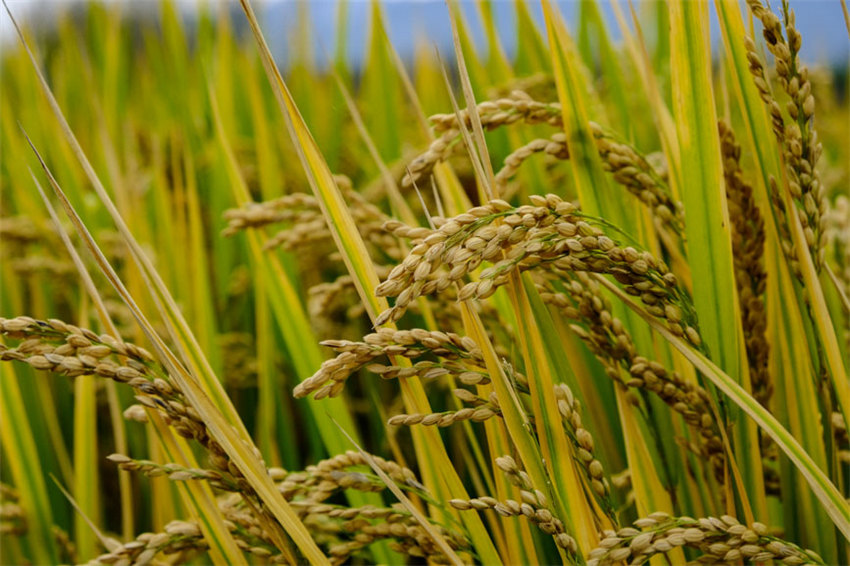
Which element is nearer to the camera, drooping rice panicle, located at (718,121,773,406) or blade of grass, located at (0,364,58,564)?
drooping rice panicle, located at (718,121,773,406)

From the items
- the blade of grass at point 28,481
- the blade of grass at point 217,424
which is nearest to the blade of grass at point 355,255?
the blade of grass at point 217,424

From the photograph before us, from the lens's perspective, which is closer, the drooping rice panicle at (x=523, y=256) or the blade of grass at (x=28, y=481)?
the drooping rice panicle at (x=523, y=256)

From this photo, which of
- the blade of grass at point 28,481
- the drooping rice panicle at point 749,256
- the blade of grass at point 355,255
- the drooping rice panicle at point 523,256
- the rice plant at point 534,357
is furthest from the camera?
the blade of grass at point 28,481

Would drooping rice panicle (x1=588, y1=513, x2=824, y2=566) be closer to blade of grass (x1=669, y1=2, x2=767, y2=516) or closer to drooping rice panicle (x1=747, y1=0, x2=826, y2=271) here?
blade of grass (x1=669, y1=2, x2=767, y2=516)

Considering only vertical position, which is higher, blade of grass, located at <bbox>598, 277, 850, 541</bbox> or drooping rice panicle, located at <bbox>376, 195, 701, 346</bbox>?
drooping rice panicle, located at <bbox>376, 195, 701, 346</bbox>

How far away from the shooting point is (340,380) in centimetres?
71

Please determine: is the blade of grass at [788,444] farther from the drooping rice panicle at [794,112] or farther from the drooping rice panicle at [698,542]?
the drooping rice panicle at [794,112]

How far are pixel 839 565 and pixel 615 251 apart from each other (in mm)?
637

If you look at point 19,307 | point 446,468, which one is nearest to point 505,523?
point 446,468

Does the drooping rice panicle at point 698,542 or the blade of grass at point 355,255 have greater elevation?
the blade of grass at point 355,255

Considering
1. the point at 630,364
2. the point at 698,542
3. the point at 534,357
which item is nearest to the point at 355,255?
the point at 534,357

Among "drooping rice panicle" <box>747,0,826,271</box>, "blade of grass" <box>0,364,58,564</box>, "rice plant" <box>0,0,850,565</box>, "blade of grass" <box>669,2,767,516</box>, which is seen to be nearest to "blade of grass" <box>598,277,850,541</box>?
"rice plant" <box>0,0,850,565</box>

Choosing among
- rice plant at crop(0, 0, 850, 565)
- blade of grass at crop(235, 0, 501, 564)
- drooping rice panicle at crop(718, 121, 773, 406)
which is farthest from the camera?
drooping rice panicle at crop(718, 121, 773, 406)

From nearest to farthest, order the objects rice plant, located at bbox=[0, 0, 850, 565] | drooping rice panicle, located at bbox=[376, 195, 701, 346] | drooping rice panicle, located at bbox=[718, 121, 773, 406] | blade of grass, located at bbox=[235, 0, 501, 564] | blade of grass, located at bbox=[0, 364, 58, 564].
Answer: drooping rice panicle, located at bbox=[376, 195, 701, 346]
rice plant, located at bbox=[0, 0, 850, 565]
blade of grass, located at bbox=[235, 0, 501, 564]
drooping rice panicle, located at bbox=[718, 121, 773, 406]
blade of grass, located at bbox=[0, 364, 58, 564]
